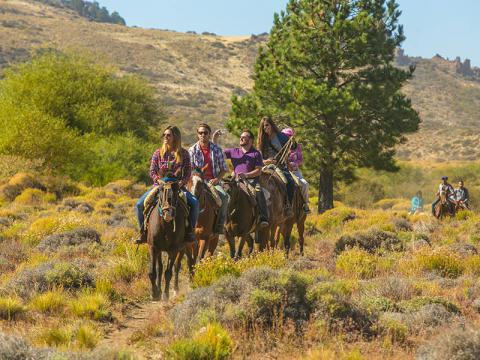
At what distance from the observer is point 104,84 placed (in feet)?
136

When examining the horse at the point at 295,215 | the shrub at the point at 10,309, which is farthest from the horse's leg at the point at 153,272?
the horse at the point at 295,215

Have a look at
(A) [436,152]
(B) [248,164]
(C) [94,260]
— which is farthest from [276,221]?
(A) [436,152]

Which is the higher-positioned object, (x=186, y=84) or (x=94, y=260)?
(x=186, y=84)

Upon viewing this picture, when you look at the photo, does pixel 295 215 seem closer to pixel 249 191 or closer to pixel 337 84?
pixel 249 191

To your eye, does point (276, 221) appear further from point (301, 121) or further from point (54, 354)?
point (301, 121)

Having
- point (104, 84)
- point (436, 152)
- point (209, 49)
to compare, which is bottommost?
point (436, 152)

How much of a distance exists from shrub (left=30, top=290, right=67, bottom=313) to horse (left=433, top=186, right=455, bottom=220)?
1667 cm

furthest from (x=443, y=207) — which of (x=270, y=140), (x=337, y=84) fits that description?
(x=270, y=140)

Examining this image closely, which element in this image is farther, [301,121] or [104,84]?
[104,84]

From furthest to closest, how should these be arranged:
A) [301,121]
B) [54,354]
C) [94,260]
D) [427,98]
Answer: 1. [427,98]
2. [301,121]
3. [94,260]
4. [54,354]

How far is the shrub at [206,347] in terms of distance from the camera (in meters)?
5.73

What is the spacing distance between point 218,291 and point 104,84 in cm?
3632

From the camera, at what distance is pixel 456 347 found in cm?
538

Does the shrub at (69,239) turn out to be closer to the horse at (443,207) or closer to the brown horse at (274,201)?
the brown horse at (274,201)
